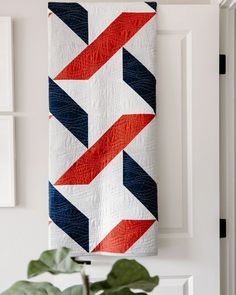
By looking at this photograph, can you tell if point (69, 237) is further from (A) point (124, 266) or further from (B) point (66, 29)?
(A) point (124, 266)

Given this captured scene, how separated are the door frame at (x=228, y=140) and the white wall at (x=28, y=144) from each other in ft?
2.60

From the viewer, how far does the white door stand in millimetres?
1647

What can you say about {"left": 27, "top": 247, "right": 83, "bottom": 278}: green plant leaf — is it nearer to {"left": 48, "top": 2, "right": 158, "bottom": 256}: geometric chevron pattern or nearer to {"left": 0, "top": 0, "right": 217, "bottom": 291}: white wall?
{"left": 48, "top": 2, "right": 158, "bottom": 256}: geometric chevron pattern

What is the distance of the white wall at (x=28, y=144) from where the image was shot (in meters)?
1.70

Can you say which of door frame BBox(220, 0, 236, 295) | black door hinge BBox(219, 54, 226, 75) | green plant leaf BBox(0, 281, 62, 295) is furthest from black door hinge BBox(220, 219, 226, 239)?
green plant leaf BBox(0, 281, 62, 295)

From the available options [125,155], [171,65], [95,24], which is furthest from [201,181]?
[95,24]

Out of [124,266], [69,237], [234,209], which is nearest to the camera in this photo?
[124,266]

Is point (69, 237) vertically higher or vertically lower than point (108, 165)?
lower

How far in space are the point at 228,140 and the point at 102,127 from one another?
57 cm

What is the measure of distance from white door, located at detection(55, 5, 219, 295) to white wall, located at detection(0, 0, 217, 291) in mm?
249

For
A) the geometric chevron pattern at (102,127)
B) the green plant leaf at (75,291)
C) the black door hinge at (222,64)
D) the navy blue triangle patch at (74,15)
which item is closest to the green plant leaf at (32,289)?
the green plant leaf at (75,291)

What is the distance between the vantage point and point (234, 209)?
172 centimetres

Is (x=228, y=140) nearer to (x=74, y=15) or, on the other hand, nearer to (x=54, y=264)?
(x=74, y=15)

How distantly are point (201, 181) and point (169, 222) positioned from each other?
23cm
